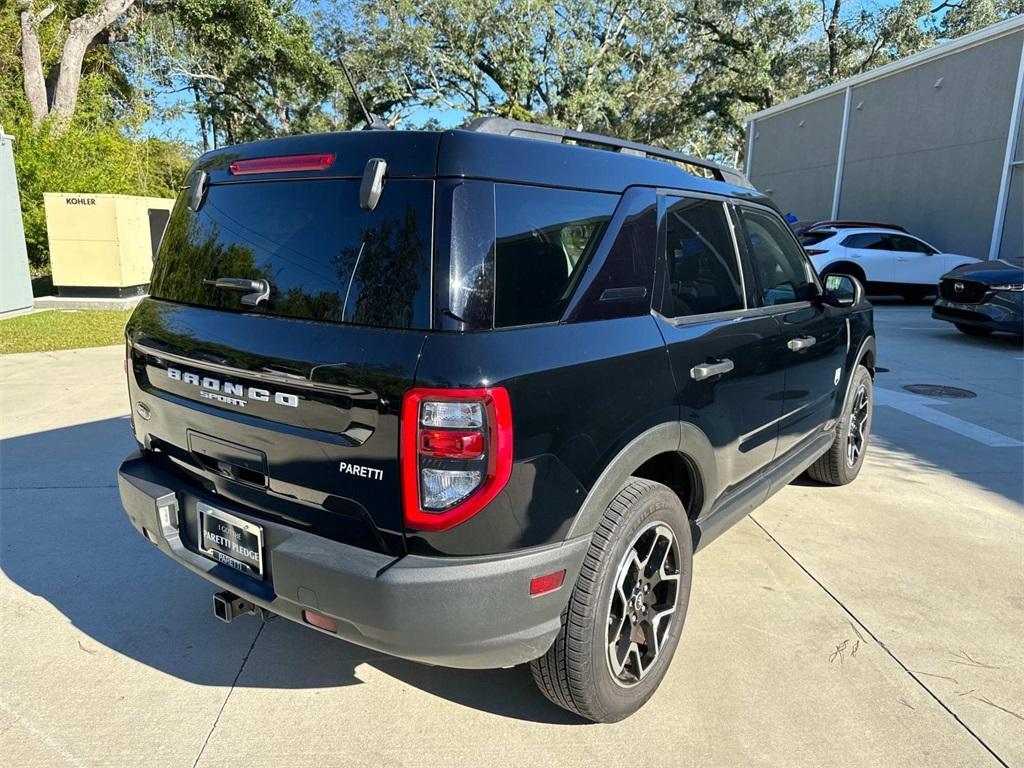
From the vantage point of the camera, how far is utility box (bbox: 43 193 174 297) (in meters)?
11.7

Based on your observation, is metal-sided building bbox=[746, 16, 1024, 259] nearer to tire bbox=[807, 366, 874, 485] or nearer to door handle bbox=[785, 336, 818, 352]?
tire bbox=[807, 366, 874, 485]

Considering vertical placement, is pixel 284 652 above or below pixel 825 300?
below

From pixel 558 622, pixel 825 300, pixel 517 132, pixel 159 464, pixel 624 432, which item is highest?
pixel 517 132

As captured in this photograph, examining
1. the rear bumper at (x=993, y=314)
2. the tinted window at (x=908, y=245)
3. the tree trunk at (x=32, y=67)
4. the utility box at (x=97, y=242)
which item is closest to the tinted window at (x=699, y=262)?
the rear bumper at (x=993, y=314)

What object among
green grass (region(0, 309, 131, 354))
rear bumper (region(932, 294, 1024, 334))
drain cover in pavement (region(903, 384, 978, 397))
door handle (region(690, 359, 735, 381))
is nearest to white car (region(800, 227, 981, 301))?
rear bumper (region(932, 294, 1024, 334))

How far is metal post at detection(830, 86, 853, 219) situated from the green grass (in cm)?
1949

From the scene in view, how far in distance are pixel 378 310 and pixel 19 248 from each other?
12161 mm

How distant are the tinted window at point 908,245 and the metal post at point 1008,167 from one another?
175 centimetres

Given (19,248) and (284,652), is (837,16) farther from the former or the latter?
(284,652)

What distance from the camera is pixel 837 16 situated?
91.0 ft

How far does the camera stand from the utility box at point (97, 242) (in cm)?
1167

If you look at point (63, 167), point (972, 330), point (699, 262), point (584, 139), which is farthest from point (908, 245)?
point (63, 167)

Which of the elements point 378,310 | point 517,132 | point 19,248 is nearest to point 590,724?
point 378,310

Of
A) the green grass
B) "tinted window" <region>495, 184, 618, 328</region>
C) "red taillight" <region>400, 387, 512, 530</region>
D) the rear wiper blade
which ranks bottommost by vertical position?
the green grass
